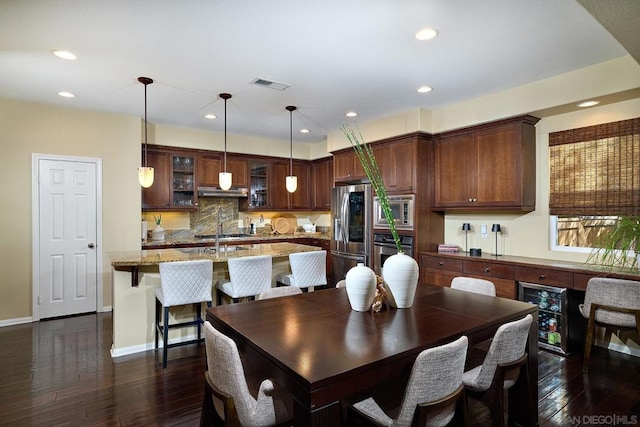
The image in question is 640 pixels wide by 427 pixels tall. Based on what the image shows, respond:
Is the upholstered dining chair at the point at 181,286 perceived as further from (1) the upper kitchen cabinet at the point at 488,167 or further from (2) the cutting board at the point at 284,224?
(2) the cutting board at the point at 284,224

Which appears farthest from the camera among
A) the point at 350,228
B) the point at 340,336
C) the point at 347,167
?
the point at 347,167

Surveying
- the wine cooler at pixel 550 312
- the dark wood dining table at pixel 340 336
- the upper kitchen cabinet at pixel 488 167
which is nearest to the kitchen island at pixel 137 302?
the dark wood dining table at pixel 340 336

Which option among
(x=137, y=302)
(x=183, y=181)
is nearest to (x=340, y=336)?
(x=137, y=302)

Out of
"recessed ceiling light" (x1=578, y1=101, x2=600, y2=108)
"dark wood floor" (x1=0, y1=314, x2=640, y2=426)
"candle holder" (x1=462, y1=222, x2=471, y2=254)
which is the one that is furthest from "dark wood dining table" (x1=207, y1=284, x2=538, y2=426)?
"recessed ceiling light" (x1=578, y1=101, x2=600, y2=108)

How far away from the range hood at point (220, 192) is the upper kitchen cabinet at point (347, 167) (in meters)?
1.68

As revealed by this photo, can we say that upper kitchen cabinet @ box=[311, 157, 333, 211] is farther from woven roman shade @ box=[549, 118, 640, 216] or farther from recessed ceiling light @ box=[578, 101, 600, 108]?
recessed ceiling light @ box=[578, 101, 600, 108]

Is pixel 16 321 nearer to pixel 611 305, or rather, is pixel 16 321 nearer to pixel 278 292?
pixel 278 292

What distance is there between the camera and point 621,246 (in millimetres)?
3301

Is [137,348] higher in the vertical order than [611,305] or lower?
lower

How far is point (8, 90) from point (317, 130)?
3920mm

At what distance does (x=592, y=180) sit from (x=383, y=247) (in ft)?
8.01

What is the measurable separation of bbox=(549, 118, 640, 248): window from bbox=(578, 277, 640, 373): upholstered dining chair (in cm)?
84

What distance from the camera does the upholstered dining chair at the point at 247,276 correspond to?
11.0 ft

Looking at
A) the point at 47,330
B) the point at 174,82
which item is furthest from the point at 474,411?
the point at 47,330
